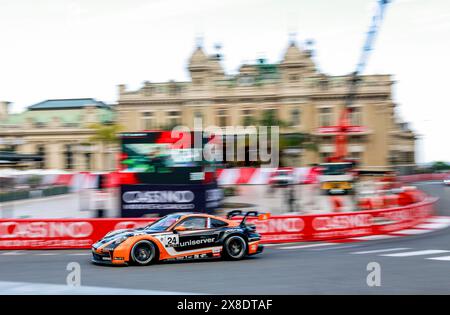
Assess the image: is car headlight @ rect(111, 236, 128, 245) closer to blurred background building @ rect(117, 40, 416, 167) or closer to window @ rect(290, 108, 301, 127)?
blurred background building @ rect(117, 40, 416, 167)

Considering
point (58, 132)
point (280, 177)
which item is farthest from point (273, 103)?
point (280, 177)

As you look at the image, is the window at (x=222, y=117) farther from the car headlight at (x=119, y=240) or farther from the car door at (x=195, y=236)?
the car headlight at (x=119, y=240)

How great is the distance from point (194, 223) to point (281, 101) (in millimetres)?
57108

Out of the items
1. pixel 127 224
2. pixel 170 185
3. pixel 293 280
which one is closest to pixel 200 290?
pixel 293 280

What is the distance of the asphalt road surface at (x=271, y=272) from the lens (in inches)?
419

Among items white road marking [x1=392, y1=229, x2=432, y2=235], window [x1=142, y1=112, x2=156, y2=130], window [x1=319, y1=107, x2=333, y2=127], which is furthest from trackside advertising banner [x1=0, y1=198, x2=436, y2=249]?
window [x1=142, y1=112, x2=156, y2=130]

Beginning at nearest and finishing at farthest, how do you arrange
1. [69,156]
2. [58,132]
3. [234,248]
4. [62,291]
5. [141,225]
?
[62,291] < [234,248] < [141,225] < [69,156] < [58,132]

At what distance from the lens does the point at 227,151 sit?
59594mm

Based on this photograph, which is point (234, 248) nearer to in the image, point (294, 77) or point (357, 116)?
point (357, 116)

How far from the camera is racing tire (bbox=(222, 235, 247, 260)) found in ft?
48.3

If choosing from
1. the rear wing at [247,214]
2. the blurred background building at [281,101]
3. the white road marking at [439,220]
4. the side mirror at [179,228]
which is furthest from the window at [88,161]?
the side mirror at [179,228]

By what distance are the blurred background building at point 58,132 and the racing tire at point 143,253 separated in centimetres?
6441

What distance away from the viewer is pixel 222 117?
72.0 m
